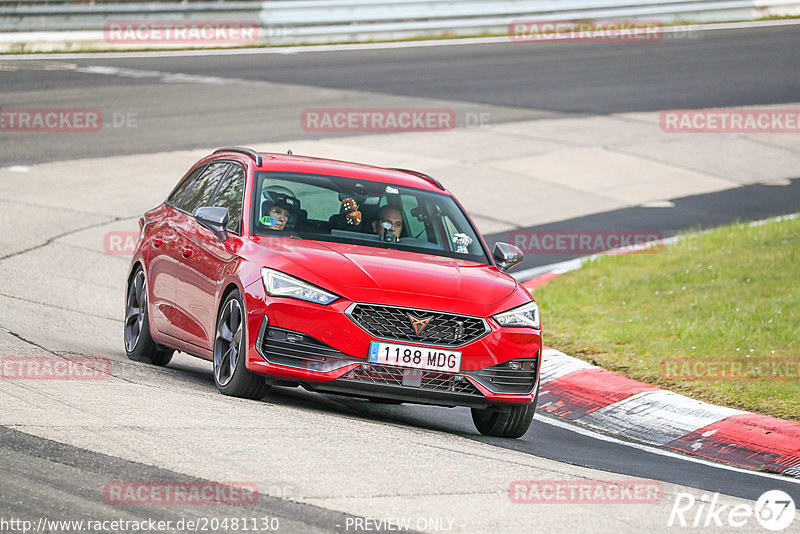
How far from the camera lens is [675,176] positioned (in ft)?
68.0

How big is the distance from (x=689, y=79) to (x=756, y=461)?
71.6ft

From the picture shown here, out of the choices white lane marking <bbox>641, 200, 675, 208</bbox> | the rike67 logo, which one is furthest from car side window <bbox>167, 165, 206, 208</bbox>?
white lane marking <bbox>641, 200, 675, 208</bbox>

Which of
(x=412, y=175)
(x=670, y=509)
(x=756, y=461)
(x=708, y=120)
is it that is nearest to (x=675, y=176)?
(x=708, y=120)

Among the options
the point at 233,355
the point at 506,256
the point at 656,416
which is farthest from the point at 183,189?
the point at 656,416

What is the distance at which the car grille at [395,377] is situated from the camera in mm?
7559

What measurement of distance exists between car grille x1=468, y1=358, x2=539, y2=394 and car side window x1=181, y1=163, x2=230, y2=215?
2731 mm

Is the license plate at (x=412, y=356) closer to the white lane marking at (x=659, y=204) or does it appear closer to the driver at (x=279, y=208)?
the driver at (x=279, y=208)

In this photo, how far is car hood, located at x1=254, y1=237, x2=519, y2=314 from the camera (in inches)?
301

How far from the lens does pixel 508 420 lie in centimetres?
827

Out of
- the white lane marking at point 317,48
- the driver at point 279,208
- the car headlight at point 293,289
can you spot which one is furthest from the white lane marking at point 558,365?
the white lane marking at point 317,48

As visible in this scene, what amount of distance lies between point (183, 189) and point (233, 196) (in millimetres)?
1249

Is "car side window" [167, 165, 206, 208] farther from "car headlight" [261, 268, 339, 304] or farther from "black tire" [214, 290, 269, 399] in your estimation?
"car headlight" [261, 268, 339, 304]

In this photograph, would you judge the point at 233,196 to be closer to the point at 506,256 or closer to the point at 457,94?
the point at 506,256

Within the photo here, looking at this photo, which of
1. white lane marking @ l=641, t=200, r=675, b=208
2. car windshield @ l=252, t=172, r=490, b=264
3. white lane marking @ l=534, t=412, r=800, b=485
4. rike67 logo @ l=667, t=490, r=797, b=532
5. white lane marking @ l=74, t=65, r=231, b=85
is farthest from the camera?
white lane marking @ l=74, t=65, r=231, b=85
